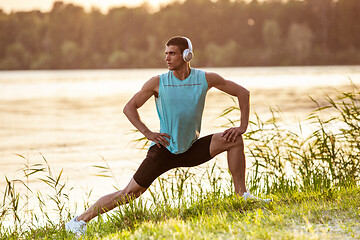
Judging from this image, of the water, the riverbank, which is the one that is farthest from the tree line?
the riverbank

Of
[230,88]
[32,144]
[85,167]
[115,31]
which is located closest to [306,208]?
[230,88]

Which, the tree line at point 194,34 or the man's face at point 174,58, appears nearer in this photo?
the man's face at point 174,58

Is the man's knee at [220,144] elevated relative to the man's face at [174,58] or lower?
lower

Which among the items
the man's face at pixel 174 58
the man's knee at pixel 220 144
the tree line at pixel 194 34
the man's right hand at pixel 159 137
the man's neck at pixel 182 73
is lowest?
the man's knee at pixel 220 144

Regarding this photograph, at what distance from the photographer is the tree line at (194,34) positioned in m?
78.9

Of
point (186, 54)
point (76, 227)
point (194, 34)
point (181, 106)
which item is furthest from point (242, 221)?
point (194, 34)

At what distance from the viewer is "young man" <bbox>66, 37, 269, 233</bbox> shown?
16.7 feet

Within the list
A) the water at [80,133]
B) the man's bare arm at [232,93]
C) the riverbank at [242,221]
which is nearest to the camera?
the riverbank at [242,221]

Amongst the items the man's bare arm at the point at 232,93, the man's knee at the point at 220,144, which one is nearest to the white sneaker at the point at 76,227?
the man's knee at the point at 220,144

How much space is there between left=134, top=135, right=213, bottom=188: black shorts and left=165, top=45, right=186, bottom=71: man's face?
28.1 inches

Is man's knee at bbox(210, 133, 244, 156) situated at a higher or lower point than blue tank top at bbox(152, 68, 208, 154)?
lower

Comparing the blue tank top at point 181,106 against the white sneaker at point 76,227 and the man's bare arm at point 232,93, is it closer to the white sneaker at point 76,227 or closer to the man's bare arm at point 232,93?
the man's bare arm at point 232,93

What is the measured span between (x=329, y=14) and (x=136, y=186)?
8756cm

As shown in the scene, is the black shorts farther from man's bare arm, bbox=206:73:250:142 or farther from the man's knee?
man's bare arm, bbox=206:73:250:142
